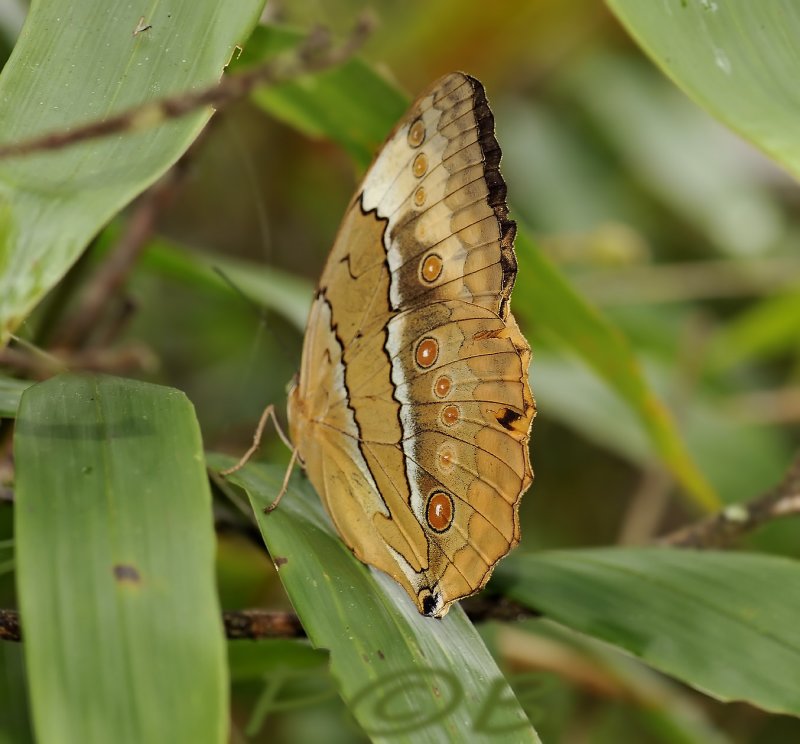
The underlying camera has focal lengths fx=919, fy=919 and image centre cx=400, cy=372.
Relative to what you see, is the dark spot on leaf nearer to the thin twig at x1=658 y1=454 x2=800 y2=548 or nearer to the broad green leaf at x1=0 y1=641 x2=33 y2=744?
the broad green leaf at x1=0 y1=641 x2=33 y2=744

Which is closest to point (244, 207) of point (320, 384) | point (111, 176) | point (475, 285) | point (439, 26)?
point (439, 26)

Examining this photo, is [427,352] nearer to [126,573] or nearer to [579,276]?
[126,573]

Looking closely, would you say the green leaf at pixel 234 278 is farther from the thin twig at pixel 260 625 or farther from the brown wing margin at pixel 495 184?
the thin twig at pixel 260 625

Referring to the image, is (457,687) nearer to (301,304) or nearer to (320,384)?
(320,384)

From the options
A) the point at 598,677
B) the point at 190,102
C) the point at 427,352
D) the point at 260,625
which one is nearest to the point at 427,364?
the point at 427,352

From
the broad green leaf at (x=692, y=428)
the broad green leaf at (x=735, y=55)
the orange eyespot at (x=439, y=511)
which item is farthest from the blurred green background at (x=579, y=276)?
the broad green leaf at (x=735, y=55)

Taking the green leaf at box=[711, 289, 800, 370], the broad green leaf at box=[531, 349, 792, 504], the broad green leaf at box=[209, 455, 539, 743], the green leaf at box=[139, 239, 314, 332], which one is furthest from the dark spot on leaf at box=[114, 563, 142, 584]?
the green leaf at box=[711, 289, 800, 370]
